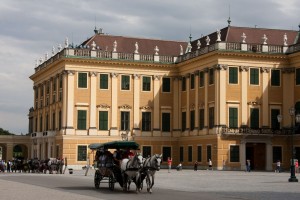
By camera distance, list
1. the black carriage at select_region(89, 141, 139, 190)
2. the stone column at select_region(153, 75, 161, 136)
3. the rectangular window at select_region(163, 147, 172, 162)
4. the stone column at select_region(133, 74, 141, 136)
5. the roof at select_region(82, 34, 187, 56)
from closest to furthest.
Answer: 1. the black carriage at select_region(89, 141, 139, 190)
2. the stone column at select_region(133, 74, 141, 136)
3. the stone column at select_region(153, 75, 161, 136)
4. the rectangular window at select_region(163, 147, 172, 162)
5. the roof at select_region(82, 34, 187, 56)

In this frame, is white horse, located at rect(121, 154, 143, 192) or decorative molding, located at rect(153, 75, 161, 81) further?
decorative molding, located at rect(153, 75, 161, 81)

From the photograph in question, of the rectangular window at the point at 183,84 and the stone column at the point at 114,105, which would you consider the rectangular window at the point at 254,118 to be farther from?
the stone column at the point at 114,105

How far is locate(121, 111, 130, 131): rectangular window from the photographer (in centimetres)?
7475

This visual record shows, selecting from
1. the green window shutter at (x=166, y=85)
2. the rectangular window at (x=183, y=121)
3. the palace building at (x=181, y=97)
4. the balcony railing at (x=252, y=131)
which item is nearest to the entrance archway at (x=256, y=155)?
the palace building at (x=181, y=97)

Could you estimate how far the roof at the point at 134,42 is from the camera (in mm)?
79562

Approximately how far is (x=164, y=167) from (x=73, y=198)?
51.9m

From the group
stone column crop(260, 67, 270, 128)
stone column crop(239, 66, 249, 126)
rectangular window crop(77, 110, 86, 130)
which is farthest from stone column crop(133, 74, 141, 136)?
stone column crop(260, 67, 270, 128)

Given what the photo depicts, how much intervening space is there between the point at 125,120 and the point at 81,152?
631cm

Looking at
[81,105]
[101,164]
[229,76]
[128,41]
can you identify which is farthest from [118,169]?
[128,41]

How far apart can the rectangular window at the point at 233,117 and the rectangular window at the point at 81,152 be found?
54.4 feet

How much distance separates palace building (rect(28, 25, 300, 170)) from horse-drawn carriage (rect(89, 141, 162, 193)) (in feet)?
112

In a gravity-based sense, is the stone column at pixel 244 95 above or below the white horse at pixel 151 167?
above

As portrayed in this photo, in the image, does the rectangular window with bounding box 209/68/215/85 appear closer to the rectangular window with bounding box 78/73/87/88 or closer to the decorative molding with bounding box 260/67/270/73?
the decorative molding with bounding box 260/67/270/73

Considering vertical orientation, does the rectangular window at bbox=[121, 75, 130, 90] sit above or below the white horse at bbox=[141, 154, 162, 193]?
above
